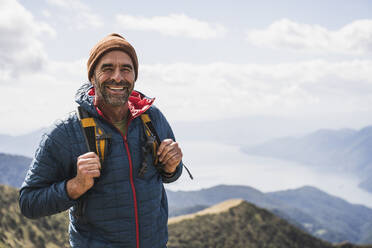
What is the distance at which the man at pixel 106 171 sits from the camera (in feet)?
8.98

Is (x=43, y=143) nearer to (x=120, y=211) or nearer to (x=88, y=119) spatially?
Answer: (x=88, y=119)

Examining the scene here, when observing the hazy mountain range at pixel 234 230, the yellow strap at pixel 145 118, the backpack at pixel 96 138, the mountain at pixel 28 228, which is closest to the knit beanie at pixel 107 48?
the backpack at pixel 96 138

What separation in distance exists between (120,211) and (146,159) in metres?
0.56

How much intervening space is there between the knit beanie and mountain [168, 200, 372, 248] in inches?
1607

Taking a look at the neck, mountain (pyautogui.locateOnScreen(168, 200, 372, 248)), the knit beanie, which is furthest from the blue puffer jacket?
mountain (pyautogui.locateOnScreen(168, 200, 372, 248))

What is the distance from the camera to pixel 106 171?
115 inches

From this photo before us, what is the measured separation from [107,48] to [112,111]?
64 cm

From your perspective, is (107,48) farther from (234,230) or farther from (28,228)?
(234,230)

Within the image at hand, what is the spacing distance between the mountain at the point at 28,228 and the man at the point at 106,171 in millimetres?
20609

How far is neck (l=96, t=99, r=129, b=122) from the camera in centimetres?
316

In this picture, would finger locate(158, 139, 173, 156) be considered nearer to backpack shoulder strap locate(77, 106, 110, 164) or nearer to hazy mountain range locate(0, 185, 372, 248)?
backpack shoulder strap locate(77, 106, 110, 164)

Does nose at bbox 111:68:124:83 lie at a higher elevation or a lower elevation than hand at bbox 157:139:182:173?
higher

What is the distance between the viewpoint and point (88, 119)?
295cm

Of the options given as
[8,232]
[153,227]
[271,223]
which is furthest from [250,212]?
[153,227]
